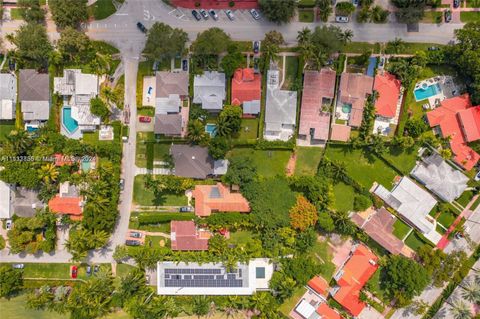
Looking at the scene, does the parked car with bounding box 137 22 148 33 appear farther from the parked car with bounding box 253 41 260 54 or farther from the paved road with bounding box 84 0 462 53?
the parked car with bounding box 253 41 260 54

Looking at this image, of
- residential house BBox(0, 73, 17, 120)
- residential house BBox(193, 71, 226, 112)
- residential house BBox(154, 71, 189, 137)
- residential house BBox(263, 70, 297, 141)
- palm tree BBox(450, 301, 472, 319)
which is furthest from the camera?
residential house BBox(0, 73, 17, 120)

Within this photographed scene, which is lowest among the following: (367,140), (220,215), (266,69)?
(220,215)

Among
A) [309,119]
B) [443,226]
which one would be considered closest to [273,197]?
[309,119]

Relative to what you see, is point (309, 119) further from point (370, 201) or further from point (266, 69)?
point (370, 201)

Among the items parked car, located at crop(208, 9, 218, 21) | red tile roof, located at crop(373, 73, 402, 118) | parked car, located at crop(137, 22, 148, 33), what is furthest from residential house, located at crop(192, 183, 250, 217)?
parked car, located at crop(208, 9, 218, 21)

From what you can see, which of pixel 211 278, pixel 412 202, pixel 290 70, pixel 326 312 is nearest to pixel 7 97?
pixel 211 278

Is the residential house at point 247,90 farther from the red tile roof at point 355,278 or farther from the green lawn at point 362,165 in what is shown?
the red tile roof at point 355,278
